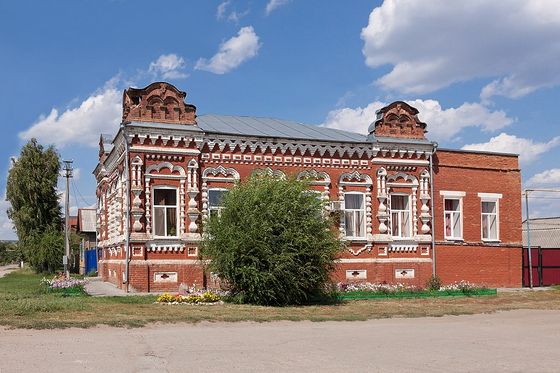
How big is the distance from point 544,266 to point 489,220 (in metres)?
3.87

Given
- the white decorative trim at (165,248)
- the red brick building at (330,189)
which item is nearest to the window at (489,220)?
the red brick building at (330,189)

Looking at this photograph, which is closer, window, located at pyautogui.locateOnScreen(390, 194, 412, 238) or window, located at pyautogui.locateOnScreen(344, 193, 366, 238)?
window, located at pyautogui.locateOnScreen(344, 193, 366, 238)

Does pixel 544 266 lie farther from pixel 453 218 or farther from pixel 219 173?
pixel 219 173

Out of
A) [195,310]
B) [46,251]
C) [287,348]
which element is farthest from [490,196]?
[46,251]

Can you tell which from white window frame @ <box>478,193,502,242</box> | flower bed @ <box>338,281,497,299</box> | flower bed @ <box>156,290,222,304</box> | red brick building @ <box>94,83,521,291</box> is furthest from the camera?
white window frame @ <box>478,193,502,242</box>

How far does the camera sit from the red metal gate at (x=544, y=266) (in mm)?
29797

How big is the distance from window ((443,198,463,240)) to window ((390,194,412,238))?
186 cm

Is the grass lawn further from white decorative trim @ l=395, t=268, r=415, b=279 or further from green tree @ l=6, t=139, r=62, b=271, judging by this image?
green tree @ l=6, t=139, r=62, b=271

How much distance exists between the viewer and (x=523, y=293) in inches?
1004

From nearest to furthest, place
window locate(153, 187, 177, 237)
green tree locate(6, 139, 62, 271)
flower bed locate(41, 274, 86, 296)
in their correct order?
flower bed locate(41, 274, 86, 296) → window locate(153, 187, 177, 237) → green tree locate(6, 139, 62, 271)

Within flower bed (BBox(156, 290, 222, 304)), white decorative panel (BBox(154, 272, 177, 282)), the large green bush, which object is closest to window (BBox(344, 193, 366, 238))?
white decorative panel (BBox(154, 272, 177, 282))

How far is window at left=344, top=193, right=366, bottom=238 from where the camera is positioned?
26.8 metres

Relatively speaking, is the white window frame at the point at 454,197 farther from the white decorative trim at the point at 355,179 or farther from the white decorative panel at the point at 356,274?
the white decorative panel at the point at 356,274

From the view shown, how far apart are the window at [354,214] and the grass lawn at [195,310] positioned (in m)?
4.95
